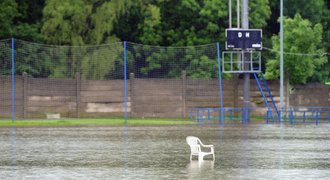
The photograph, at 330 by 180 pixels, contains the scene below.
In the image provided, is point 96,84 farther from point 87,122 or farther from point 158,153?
point 158,153

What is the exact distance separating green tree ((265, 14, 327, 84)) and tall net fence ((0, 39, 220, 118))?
17.9 ft

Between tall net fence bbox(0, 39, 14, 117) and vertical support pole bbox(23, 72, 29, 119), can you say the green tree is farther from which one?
tall net fence bbox(0, 39, 14, 117)

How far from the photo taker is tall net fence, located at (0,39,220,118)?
51597 mm

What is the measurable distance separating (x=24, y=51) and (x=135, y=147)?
23636mm

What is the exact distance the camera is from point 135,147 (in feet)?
101

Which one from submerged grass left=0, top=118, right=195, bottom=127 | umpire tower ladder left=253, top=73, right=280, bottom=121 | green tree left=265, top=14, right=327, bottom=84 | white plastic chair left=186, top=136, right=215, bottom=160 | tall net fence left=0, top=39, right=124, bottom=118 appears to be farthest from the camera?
green tree left=265, top=14, right=327, bottom=84

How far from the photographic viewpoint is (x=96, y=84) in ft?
173

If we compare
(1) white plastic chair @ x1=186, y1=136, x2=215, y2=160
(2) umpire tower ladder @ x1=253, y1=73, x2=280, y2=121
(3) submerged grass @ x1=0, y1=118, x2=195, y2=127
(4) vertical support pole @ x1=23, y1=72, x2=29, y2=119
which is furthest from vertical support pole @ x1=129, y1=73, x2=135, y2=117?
(1) white plastic chair @ x1=186, y1=136, x2=215, y2=160

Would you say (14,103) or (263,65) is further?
(263,65)

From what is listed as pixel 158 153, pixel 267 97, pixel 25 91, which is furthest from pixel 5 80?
pixel 158 153

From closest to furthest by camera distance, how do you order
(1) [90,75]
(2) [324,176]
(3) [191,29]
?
(2) [324,176], (1) [90,75], (3) [191,29]

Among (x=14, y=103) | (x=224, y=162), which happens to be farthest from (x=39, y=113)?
(x=224, y=162)

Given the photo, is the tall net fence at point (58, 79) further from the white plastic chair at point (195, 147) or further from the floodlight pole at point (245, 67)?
the white plastic chair at point (195, 147)

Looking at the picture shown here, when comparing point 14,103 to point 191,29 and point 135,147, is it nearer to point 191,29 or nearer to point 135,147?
point 191,29
